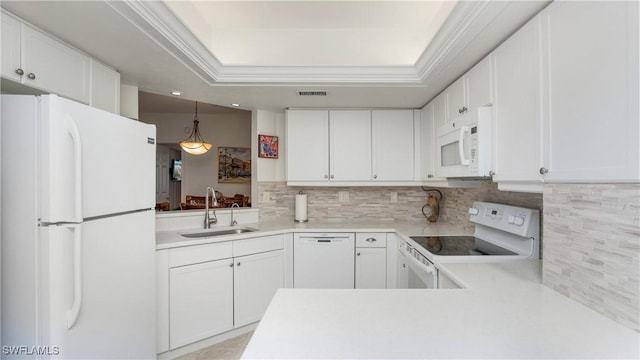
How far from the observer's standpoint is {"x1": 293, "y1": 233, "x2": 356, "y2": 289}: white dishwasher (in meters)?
2.71

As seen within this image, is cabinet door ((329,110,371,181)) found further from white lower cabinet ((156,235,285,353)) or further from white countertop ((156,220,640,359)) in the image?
white countertop ((156,220,640,359))

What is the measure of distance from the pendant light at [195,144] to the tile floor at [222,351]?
2722mm

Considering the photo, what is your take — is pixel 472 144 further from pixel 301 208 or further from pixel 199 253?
pixel 199 253

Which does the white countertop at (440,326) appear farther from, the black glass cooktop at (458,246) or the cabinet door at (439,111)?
the cabinet door at (439,111)

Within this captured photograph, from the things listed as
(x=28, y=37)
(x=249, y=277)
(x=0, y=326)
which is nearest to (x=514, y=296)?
(x=249, y=277)

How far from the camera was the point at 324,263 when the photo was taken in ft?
8.92

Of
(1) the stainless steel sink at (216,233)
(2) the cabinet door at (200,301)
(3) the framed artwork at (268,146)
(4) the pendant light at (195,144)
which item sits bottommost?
(2) the cabinet door at (200,301)

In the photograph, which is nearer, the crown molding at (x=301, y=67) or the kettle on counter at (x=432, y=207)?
the crown molding at (x=301, y=67)

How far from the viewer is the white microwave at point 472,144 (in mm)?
1682

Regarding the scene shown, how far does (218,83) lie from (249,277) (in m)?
1.61

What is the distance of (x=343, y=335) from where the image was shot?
0.85 meters

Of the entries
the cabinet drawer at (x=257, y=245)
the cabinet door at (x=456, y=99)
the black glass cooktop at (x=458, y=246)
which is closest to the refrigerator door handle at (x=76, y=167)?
the cabinet drawer at (x=257, y=245)

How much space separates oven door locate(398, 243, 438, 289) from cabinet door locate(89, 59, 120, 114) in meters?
2.27

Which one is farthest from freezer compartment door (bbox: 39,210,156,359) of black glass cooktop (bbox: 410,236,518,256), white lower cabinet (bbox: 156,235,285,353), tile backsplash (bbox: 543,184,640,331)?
tile backsplash (bbox: 543,184,640,331)
